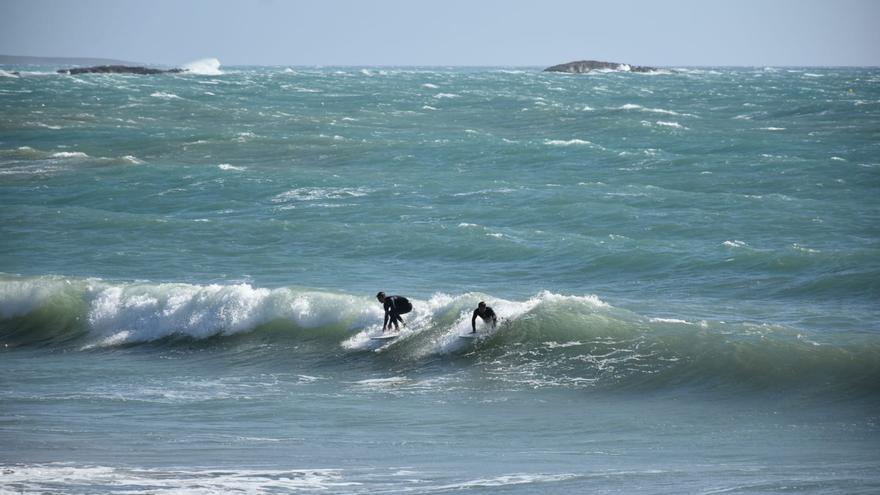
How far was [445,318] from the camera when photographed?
21891 mm

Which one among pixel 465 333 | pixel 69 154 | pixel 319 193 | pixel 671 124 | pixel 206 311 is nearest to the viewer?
pixel 465 333

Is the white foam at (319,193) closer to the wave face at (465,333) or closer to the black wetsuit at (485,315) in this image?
the wave face at (465,333)

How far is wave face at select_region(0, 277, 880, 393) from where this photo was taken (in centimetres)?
1838

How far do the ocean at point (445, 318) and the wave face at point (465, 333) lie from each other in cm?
6

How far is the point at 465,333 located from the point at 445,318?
0.88 meters

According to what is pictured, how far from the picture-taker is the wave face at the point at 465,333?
60.3 feet

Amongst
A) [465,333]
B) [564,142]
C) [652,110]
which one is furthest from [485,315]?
[652,110]

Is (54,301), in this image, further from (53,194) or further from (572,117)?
(572,117)

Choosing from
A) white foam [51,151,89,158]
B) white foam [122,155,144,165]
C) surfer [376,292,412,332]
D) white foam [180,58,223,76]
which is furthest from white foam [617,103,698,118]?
white foam [180,58,223,76]

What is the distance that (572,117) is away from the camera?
66000 mm

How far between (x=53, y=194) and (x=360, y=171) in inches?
464

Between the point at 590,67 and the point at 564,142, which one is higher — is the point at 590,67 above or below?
above

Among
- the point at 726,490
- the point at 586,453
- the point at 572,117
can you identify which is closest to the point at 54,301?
the point at 586,453

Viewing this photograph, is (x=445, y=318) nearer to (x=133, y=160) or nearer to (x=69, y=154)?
(x=133, y=160)
